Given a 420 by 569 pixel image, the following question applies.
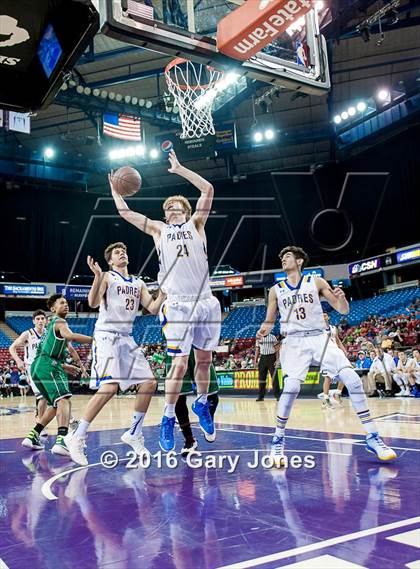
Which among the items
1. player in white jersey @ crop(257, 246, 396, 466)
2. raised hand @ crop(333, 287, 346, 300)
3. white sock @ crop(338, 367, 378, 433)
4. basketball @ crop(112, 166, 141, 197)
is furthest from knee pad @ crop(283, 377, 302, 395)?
basketball @ crop(112, 166, 141, 197)

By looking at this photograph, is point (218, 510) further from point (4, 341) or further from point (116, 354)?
point (4, 341)

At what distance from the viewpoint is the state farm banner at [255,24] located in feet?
12.2

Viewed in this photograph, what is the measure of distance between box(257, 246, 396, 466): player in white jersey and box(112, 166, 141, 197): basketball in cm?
166

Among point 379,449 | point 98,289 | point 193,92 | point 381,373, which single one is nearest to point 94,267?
point 98,289

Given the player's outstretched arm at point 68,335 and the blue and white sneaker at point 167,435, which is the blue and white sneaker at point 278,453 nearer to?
the blue and white sneaker at point 167,435

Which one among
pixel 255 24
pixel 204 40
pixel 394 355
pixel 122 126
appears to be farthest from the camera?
pixel 122 126

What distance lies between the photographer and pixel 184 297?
4.38m

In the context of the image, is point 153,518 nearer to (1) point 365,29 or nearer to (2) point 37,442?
(2) point 37,442

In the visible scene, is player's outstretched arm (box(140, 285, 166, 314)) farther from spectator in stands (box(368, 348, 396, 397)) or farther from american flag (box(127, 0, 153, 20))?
spectator in stands (box(368, 348, 396, 397))

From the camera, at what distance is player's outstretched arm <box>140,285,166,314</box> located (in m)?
4.79

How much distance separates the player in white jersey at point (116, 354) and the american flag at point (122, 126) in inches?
682

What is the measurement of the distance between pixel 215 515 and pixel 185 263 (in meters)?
2.21

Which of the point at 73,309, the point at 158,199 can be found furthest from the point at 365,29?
the point at 73,309

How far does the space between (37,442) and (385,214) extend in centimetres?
2248
